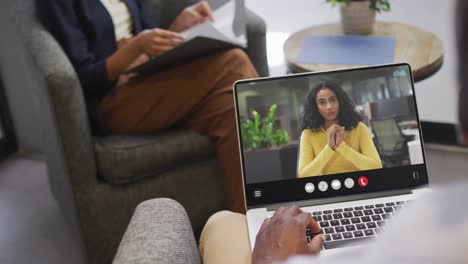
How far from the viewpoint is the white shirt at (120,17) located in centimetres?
177

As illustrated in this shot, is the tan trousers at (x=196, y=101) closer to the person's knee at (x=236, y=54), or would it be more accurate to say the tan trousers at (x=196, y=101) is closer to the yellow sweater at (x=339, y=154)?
the person's knee at (x=236, y=54)

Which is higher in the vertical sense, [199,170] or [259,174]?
[259,174]

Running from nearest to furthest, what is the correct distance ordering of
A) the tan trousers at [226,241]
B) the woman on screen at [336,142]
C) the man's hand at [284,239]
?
the man's hand at [284,239] → the tan trousers at [226,241] → the woman on screen at [336,142]

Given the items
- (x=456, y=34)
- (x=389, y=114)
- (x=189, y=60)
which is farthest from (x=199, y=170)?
(x=456, y=34)

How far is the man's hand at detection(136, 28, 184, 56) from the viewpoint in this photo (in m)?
1.60

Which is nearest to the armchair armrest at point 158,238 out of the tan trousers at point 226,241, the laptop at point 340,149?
the tan trousers at point 226,241

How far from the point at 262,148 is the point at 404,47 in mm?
853

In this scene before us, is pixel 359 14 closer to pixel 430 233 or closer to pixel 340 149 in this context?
pixel 340 149

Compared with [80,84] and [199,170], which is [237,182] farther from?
[80,84]

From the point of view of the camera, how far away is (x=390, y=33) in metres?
1.79

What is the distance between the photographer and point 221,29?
168 cm

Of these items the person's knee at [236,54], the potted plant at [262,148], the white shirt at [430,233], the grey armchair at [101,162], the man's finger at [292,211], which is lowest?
the grey armchair at [101,162]

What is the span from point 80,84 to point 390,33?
963 millimetres

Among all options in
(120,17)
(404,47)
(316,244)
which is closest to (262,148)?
(316,244)
